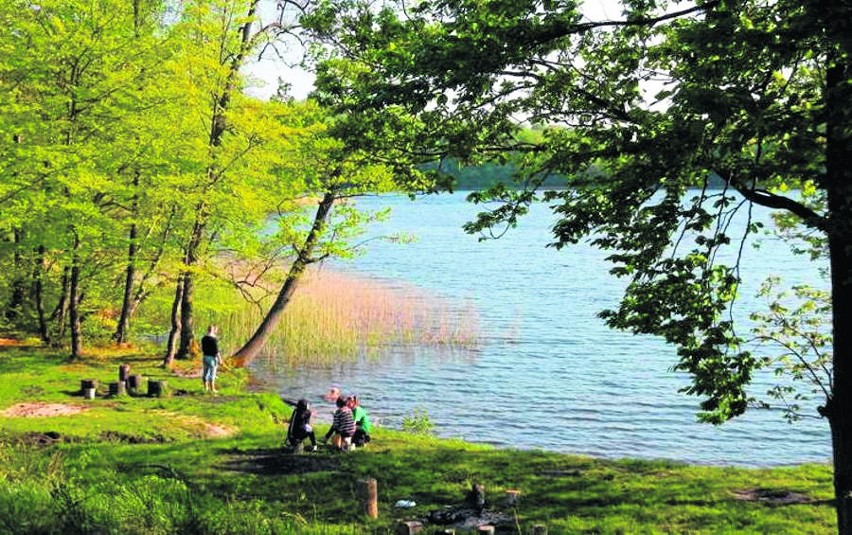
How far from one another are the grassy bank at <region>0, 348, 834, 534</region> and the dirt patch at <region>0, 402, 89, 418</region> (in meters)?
0.07

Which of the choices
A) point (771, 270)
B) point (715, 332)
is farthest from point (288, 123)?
point (771, 270)

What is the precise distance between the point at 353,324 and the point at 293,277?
9302 millimetres

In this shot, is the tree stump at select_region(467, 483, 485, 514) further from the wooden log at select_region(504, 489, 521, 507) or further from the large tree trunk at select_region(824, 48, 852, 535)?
the large tree trunk at select_region(824, 48, 852, 535)

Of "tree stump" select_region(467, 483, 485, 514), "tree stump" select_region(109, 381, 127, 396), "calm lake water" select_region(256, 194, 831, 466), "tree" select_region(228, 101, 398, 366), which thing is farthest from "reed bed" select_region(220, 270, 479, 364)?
"tree stump" select_region(467, 483, 485, 514)

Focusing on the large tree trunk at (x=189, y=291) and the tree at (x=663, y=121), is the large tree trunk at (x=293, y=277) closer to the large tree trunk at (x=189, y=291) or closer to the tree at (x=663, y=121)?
the large tree trunk at (x=189, y=291)

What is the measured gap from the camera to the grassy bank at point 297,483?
28.9ft

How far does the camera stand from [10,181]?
2098 cm

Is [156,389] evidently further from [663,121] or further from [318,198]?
[663,121]

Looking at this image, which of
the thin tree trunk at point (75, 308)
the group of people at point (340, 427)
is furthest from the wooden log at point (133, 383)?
the group of people at point (340, 427)

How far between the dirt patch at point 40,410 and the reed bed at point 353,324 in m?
12.7

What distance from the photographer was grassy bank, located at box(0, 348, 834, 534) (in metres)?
8.80

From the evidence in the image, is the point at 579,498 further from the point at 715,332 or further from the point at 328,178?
the point at 328,178

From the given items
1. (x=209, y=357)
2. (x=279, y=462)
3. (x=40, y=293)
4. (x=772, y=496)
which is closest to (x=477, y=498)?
(x=279, y=462)

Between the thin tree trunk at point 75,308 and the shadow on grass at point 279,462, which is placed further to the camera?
the thin tree trunk at point 75,308
